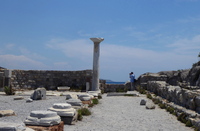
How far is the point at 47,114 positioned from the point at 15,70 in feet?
49.9

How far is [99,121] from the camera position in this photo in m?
A: 7.87

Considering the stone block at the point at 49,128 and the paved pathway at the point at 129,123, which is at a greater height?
the stone block at the point at 49,128

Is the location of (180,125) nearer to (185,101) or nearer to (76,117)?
(185,101)

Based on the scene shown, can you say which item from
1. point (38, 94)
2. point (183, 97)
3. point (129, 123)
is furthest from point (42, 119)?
point (38, 94)

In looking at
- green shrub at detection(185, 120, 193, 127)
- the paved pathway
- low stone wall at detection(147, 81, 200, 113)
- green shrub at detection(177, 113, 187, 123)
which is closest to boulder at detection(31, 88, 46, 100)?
the paved pathway

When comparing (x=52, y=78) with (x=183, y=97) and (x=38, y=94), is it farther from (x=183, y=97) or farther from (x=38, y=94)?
(x=183, y=97)

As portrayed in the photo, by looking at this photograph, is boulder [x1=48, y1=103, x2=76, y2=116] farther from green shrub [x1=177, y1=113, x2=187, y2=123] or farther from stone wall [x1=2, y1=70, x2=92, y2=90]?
stone wall [x1=2, y1=70, x2=92, y2=90]

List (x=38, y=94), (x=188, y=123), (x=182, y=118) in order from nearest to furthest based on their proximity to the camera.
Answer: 1. (x=188, y=123)
2. (x=182, y=118)
3. (x=38, y=94)

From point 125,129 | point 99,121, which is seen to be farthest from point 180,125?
point 99,121

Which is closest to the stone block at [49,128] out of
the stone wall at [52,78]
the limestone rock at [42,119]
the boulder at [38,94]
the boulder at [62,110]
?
the limestone rock at [42,119]

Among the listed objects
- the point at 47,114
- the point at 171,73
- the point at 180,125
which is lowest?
the point at 180,125

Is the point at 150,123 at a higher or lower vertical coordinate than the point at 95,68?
lower

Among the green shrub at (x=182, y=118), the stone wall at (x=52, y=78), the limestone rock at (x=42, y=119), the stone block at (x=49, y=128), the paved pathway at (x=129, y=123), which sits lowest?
the paved pathway at (x=129, y=123)

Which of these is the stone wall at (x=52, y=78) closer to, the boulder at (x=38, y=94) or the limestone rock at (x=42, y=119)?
the boulder at (x=38, y=94)
